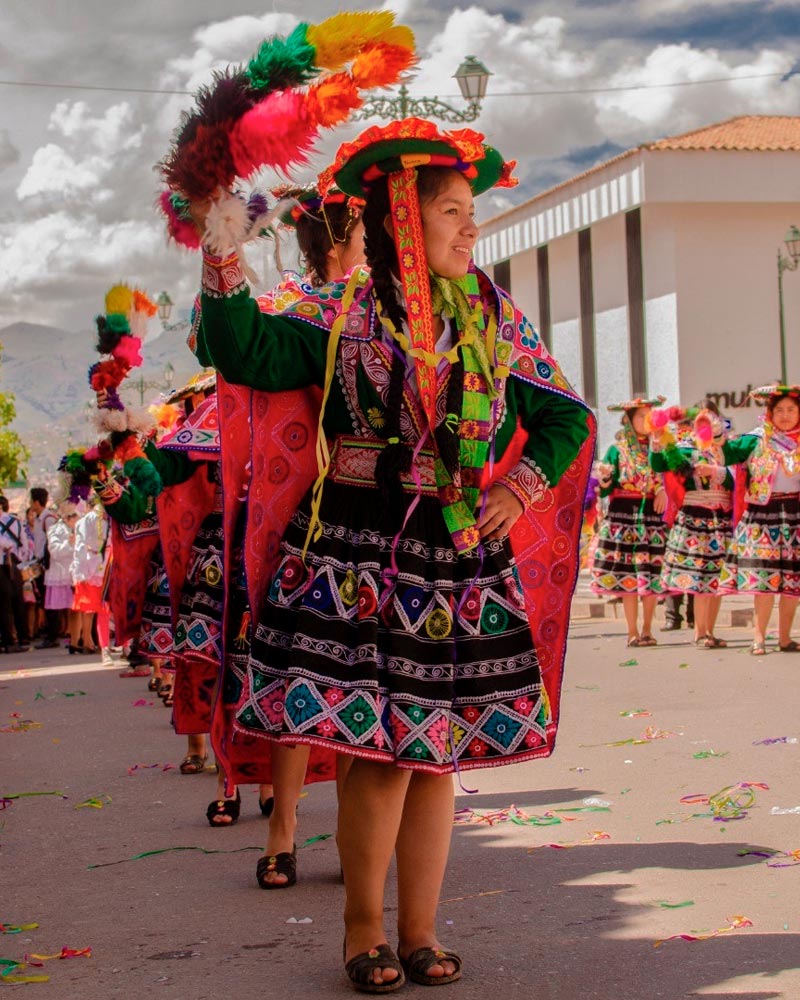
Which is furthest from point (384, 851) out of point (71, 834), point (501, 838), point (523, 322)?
point (71, 834)

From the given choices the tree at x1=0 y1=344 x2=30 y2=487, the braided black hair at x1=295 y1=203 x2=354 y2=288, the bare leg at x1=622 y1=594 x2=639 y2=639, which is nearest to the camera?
the braided black hair at x1=295 y1=203 x2=354 y2=288

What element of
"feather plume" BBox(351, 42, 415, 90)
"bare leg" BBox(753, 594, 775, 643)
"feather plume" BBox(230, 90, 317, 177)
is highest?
"feather plume" BBox(351, 42, 415, 90)

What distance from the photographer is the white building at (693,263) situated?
1660 inches

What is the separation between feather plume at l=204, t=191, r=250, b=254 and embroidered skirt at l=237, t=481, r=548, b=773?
0.78 meters

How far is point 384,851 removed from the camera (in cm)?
408

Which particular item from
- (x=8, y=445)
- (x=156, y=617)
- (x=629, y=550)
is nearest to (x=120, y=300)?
(x=156, y=617)

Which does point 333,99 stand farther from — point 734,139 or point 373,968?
point 734,139

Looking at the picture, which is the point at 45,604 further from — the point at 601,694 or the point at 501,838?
the point at 501,838

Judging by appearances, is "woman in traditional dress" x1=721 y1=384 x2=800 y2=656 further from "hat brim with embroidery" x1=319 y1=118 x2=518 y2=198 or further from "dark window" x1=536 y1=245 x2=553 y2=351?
"dark window" x1=536 y1=245 x2=553 y2=351

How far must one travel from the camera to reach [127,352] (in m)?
7.04

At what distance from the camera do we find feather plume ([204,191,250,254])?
3.96 metres

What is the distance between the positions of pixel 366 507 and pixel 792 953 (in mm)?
1707

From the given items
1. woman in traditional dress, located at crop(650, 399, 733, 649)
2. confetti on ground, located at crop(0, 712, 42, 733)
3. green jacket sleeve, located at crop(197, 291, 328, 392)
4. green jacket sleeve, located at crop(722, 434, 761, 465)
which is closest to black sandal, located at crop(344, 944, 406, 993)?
green jacket sleeve, located at crop(197, 291, 328, 392)

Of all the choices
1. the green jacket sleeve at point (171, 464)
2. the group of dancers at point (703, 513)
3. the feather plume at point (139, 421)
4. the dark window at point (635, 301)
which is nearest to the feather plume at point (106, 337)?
the feather plume at point (139, 421)
